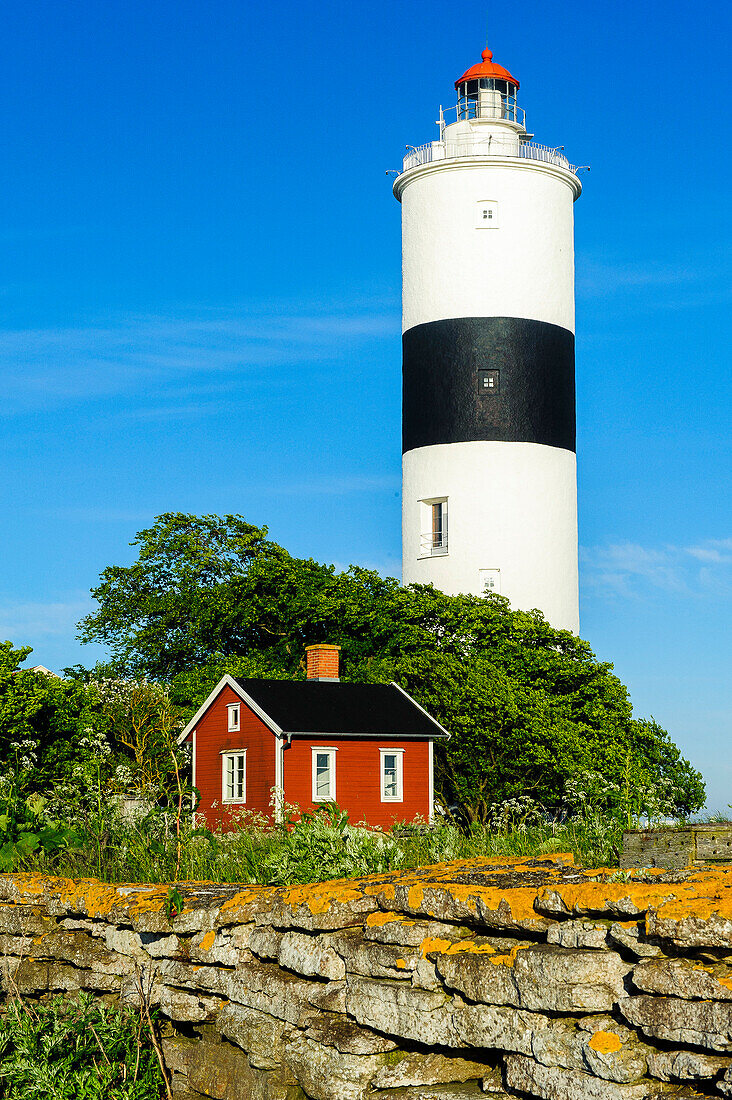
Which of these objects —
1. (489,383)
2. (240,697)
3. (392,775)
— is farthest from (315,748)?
(489,383)

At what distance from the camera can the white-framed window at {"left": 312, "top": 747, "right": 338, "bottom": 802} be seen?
93.4ft

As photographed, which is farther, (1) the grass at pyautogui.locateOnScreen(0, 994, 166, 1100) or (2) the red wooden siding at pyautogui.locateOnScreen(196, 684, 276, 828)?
(2) the red wooden siding at pyautogui.locateOnScreen(196, 684, 276, 828)

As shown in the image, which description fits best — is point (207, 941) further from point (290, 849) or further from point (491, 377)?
point (491, 377)

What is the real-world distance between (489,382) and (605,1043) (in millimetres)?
32284

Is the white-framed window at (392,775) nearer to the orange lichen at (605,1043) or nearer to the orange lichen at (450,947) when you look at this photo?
the orange lichen at (450,947)

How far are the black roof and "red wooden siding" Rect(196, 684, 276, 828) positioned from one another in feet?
1.70

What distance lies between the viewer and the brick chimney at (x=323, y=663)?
3147 cm

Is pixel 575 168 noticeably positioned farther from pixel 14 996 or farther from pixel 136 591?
pixel 14 996

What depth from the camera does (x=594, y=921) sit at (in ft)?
13.9

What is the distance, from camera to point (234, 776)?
1168 inches

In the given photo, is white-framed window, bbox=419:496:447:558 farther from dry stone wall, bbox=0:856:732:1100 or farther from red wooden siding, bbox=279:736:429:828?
dry stone wall, bbox=0:856:732:1100

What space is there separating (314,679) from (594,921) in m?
27.5

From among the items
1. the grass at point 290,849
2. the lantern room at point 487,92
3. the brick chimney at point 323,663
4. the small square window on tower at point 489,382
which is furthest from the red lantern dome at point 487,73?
the grass at point 290,849

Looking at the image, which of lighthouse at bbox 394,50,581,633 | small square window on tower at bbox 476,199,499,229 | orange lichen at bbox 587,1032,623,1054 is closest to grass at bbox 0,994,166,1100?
orange lichen at bbox 587,1032,623,1054
